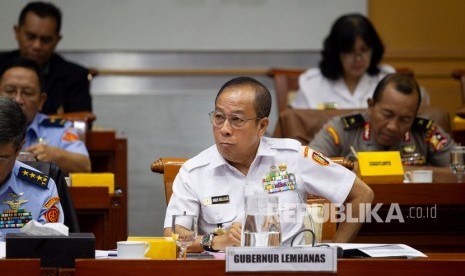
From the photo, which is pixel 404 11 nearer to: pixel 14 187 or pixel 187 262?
pixel 14 187

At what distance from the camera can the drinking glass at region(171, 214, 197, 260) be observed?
2.98m

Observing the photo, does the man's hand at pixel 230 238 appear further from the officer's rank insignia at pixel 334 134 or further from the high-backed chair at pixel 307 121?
the high-backed chair at pixel 307 121

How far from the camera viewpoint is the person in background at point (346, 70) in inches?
247

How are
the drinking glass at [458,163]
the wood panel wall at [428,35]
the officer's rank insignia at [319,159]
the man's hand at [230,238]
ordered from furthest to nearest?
the wood panel wall at [428,35] → the drinking glass at [458,163] → the officer's rank insignia at [319,159] → the man's hand at [230,238]

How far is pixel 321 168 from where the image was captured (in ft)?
12.3

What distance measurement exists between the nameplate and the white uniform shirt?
3727mm

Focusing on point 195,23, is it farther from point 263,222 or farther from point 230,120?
point 263,222

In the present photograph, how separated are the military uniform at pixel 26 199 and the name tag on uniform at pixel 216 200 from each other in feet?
1.73

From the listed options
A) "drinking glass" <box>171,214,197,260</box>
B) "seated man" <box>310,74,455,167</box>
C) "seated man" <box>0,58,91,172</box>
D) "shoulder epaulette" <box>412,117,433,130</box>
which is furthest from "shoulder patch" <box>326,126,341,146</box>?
"drinking glass" <box>171,214,197,260</box>

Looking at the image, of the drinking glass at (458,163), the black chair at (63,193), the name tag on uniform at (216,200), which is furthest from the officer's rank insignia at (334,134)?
the black chair at (63,193)

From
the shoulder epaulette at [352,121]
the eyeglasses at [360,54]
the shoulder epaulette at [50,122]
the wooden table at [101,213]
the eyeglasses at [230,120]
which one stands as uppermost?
the eyeglasses at [360,54]

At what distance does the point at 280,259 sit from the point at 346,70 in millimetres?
3853

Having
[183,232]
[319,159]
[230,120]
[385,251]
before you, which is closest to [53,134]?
[230,120]

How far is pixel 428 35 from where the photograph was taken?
7297 millimetres
